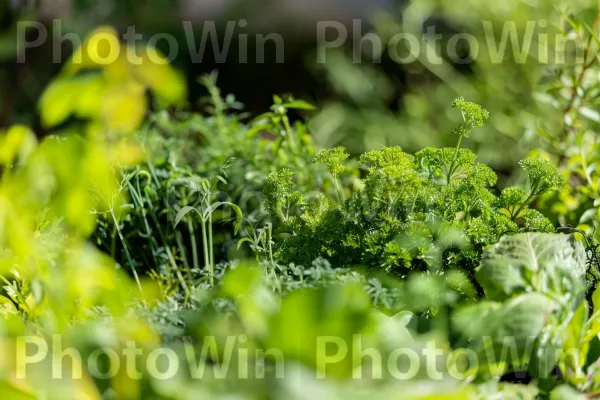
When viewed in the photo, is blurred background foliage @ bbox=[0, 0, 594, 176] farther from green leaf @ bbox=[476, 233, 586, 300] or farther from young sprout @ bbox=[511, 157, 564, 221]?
green leaf @ bbox=[476, 233, 586, 300]

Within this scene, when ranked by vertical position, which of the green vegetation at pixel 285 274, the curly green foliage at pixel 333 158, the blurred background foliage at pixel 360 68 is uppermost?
the blurred background foliage at pixel 360 68

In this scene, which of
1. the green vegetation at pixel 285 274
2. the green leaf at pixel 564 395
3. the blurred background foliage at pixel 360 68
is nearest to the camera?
the green vegetation at pixel 285 274

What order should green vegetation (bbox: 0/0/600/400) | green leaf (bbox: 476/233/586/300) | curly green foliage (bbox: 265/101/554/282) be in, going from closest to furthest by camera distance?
green vegetation (bbox: 0/0/600/400) → green leaf (bbox: 476/233/586/300) → curly green foliage (bbox: 265/101/554/282)

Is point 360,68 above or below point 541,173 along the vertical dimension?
above

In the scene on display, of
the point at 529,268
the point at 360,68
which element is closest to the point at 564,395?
the point at 529,268

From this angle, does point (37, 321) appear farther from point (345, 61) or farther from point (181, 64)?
point (181, 64)

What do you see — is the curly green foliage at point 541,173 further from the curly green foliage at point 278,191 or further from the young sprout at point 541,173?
the curly green foliage at point 278,191

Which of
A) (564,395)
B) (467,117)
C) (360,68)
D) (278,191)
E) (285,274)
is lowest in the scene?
(564,395)

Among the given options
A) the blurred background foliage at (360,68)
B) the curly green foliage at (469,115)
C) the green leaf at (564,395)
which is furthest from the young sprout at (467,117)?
the blurred background foliage at (360,68)

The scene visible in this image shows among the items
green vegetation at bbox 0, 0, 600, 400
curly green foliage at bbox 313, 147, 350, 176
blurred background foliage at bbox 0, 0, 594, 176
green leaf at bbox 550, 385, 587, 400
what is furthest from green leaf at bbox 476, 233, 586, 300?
blurred background foliage at bbox 0, 0, 594, 176

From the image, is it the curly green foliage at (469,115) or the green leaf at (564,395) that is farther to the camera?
the curly green foliage at (469,115)

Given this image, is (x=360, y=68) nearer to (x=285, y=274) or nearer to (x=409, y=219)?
(x=409, y=219)

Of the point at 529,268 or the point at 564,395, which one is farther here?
the point at 529,268

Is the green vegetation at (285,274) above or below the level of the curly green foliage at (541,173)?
below
